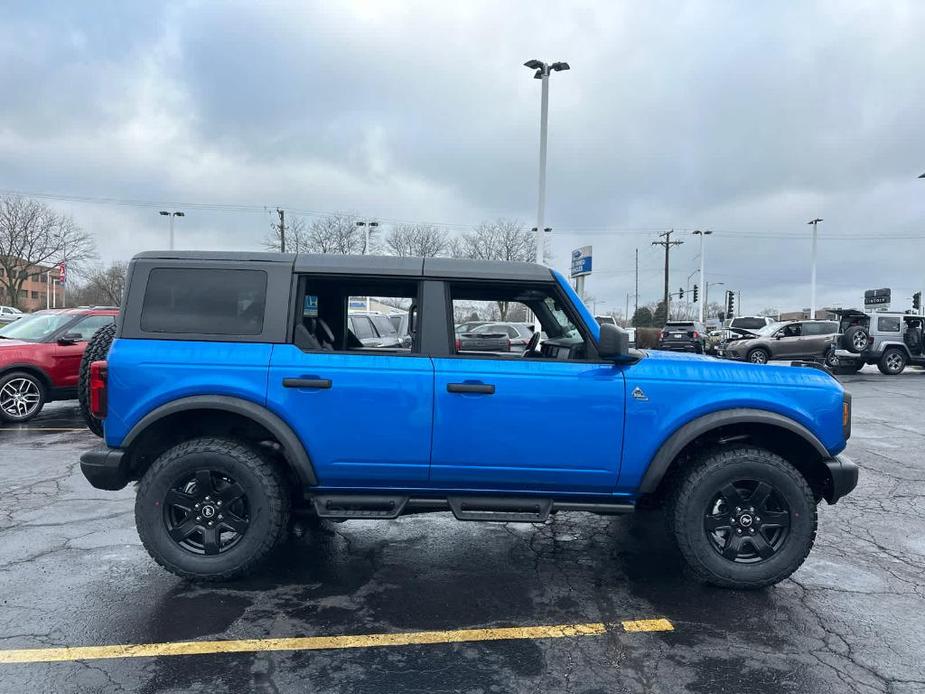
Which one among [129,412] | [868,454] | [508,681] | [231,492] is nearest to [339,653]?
[508,681]

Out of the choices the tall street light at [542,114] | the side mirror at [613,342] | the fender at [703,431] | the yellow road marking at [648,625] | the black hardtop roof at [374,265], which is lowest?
the yellow road marking at [648,625]

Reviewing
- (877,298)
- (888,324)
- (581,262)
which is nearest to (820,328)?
(888,324)

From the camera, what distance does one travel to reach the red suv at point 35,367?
8.78 metres

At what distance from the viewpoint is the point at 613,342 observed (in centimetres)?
348

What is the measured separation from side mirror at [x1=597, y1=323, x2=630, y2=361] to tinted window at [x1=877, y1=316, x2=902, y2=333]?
19692 millimetres

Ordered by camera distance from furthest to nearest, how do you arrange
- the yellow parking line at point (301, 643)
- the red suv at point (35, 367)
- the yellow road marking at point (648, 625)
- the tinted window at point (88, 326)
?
the tinted window at point (88, 326), the red suv at point (35, 367), the yellow road marking at point (648, 625), the yellow parking line at point (301, 643)

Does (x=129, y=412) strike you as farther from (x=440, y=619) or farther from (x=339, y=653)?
Answer: (x=440, y=619)

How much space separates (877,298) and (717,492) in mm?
42919

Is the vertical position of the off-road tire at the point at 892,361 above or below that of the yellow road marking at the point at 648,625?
above

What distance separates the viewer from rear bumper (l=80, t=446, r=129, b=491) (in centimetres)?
354

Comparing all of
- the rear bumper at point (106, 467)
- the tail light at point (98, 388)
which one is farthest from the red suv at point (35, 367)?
the rear bumper at point (106, 467)

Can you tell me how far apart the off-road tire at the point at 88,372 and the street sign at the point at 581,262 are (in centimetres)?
1511

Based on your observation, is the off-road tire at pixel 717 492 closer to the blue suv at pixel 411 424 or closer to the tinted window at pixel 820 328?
the blue suv at pixel 411 424

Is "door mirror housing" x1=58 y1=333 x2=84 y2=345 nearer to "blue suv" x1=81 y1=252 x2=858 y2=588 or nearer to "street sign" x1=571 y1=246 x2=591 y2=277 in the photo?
"blue suv" x1=81 y1=252 x2=858 y2=588
